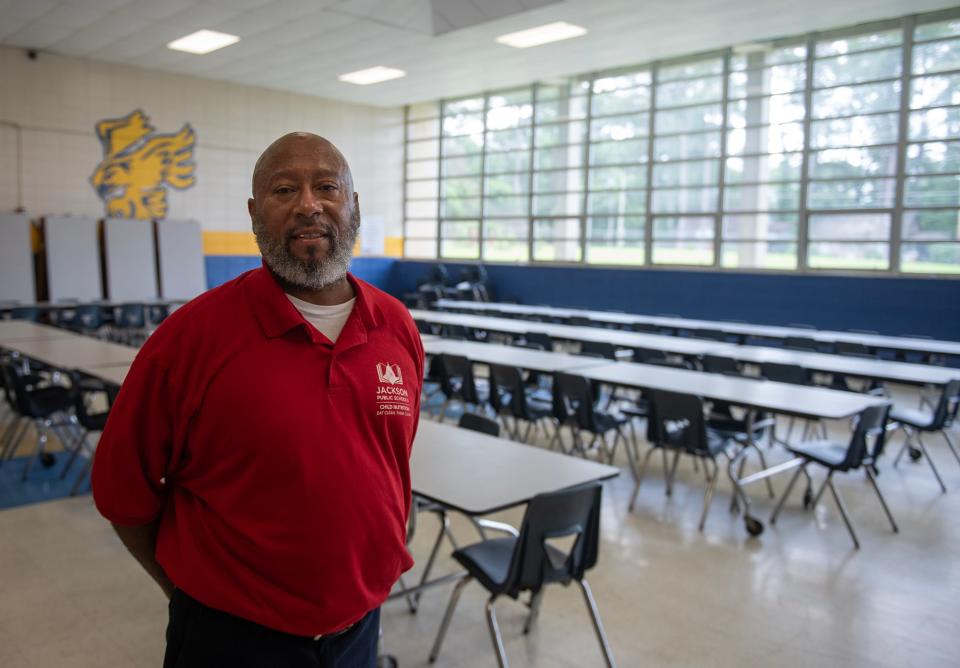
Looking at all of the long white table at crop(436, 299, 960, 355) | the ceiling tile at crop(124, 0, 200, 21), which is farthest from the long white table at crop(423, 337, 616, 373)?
the ceiling tile at crop(124, 0, 200, 21)

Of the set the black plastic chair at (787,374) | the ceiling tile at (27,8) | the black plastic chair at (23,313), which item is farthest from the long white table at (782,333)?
the ceiling tile at (27,8)

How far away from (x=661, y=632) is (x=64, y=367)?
426cm

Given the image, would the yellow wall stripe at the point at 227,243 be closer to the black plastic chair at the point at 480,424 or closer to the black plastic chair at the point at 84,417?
the black plastic chair at the point at 84,417

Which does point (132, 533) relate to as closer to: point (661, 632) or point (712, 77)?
point (661, 632)

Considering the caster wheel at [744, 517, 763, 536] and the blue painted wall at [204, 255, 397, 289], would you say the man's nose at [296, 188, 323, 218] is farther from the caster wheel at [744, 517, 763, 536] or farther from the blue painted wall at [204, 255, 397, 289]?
the blue painted wall at [204, 255, 397, 289]

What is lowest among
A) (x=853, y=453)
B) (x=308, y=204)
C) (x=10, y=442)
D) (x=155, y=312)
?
(x=10, y=442)

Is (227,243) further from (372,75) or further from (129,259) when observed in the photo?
(372,75)

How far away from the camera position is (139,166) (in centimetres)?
1359

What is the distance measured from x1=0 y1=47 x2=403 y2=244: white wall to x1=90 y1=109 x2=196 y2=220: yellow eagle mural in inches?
5.1

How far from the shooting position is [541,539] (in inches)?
→ 106

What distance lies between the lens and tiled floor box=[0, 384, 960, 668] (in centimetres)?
311

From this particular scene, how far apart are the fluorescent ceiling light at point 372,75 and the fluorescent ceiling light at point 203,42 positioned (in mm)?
2464

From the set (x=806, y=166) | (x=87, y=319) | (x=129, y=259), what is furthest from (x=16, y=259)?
(x=806, y=166)

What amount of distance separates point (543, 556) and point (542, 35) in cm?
963
